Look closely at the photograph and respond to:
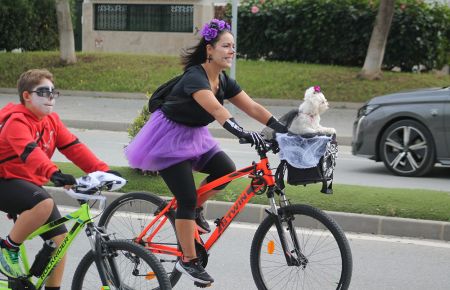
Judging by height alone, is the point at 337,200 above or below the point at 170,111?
below

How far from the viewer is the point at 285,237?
504 cm

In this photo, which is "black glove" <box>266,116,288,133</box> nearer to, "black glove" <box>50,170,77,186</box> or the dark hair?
the dark hair

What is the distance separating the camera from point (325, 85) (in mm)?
20906

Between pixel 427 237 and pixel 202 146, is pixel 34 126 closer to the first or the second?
pixel 202 146

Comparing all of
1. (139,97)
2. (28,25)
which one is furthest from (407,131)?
(28,25)

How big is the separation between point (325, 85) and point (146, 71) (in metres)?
5.33

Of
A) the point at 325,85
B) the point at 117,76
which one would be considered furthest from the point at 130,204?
the point at 117,76

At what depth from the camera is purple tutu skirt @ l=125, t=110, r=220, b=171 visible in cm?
522

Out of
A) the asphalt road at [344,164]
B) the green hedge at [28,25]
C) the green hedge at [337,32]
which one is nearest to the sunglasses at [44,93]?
the asphalt road at [344,164]

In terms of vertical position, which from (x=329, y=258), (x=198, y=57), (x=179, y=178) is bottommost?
(x=329, y=258)

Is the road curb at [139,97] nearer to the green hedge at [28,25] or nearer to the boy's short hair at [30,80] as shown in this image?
the green hedge at [28,25]

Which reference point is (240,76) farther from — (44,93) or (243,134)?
(44,93)

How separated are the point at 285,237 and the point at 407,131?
6.43 metres

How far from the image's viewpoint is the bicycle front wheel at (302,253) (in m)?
4.92
